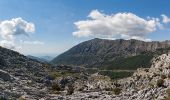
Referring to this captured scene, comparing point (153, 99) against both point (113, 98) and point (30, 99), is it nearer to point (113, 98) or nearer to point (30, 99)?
point (113, 98)

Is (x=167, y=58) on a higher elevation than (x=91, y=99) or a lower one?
higher

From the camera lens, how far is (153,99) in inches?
3460

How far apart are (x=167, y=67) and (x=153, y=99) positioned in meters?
57.5

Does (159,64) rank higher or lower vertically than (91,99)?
higher

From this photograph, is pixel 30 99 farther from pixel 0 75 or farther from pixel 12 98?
pixel 0 75

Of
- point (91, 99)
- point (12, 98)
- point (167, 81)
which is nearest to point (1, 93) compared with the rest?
point (12, 98)

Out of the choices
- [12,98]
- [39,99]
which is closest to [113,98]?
[39,99]

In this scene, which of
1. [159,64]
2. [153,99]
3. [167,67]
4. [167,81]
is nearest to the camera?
[153,99]

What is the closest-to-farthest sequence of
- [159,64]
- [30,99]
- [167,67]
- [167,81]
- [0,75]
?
[30,99]
[167,81]
[0,75]
[167,67]
[159,64]

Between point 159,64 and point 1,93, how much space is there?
86441mm

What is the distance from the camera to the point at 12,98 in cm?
8994

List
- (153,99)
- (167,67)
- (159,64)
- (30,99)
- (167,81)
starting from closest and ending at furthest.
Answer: (153,99) < (30,99) < (167,81) < (167,67) < (159,64)

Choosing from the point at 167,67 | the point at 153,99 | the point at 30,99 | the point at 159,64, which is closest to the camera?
the point at 153,99

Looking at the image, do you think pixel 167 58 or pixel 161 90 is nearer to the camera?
pixel 161 90
